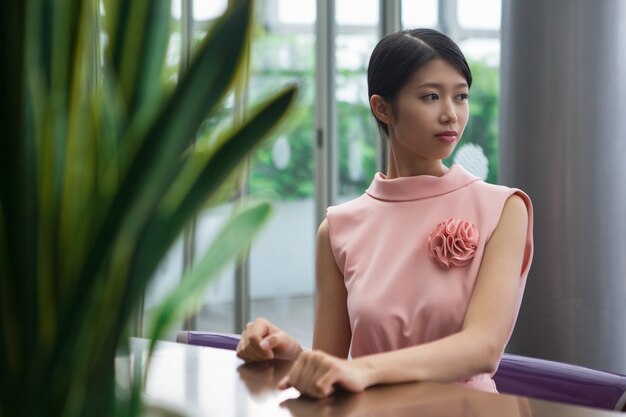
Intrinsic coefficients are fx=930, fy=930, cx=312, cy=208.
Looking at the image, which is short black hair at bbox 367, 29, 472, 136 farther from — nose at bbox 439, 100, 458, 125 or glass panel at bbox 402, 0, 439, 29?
glass panel at bbox 402, 0, 439, 29

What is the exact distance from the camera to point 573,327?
3428 mm

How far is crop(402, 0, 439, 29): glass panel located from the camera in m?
4.98

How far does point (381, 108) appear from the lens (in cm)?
200

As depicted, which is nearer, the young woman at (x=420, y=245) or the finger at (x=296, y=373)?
the finger at (x=296, y=373)

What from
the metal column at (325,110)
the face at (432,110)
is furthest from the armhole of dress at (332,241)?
the metal column at (325,110)

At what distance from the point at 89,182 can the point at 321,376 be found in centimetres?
85

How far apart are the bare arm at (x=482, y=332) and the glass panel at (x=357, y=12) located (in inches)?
145

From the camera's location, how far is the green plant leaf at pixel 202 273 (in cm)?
52

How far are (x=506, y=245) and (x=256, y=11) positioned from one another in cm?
144

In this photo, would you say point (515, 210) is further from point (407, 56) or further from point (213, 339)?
point (213, 339)

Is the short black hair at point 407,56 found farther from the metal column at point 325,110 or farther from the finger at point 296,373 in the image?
the metal column at point 325,110

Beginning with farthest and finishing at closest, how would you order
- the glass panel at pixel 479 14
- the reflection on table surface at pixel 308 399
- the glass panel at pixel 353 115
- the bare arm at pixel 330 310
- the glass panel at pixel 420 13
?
the glass panel at pixel 353 115, the glass panel at pixel 420 13, the glass panel at pixel 479 14, the bare arm at pixel 330 310, the reflection on table surface at pixel 308 399

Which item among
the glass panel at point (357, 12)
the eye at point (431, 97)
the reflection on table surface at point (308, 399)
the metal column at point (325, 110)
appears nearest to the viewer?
the reflection on table surface at point (308, 399)

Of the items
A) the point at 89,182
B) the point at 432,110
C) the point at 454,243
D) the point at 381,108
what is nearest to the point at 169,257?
the point at 89,182
